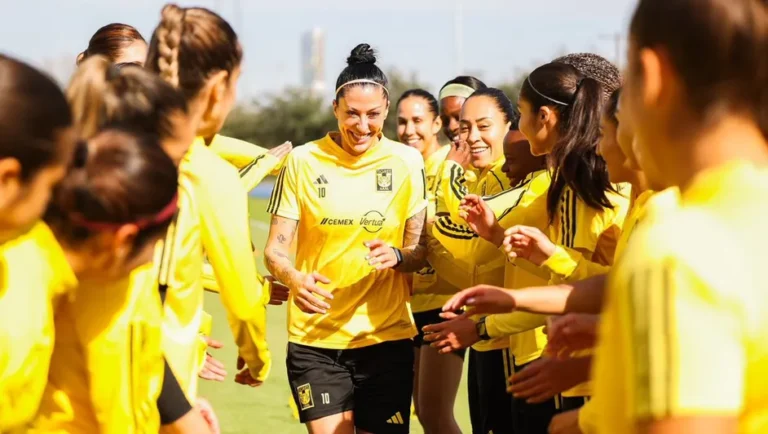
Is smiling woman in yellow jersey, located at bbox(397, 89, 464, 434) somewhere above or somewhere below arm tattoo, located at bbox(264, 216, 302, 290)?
below

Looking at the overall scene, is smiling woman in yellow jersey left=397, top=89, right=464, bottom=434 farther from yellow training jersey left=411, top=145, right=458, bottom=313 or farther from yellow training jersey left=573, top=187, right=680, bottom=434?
yellow training jersey left=573, top=187, right=680, bottom=434

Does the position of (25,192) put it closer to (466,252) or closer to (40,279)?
→ (40,279)

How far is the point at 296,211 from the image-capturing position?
17.7ft

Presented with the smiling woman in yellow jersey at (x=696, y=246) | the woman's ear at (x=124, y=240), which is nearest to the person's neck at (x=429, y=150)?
the woman's ear at (x=124, y=240)

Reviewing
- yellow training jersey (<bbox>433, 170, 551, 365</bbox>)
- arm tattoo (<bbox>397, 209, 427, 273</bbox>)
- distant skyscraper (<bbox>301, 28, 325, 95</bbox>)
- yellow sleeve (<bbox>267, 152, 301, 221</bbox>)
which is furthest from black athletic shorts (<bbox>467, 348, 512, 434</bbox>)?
distant skyscraper (<bbox>301, 28, 325, 95</bbox>)

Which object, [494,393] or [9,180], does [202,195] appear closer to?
[9,180]

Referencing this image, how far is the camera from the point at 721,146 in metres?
1.57

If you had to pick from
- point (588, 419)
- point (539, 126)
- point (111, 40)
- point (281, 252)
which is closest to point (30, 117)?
point (588, 419)

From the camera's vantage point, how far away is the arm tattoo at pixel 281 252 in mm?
5191

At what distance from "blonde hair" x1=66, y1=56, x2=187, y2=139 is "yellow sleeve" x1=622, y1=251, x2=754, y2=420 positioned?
151 cm

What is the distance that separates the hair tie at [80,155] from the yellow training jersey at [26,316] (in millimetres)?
185

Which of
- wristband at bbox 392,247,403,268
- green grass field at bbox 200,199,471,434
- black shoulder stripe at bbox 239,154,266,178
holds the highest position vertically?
black shoulder stripe at bbox 239,154,266,178

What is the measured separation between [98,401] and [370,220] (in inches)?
119

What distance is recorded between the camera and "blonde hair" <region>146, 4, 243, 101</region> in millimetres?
2988
